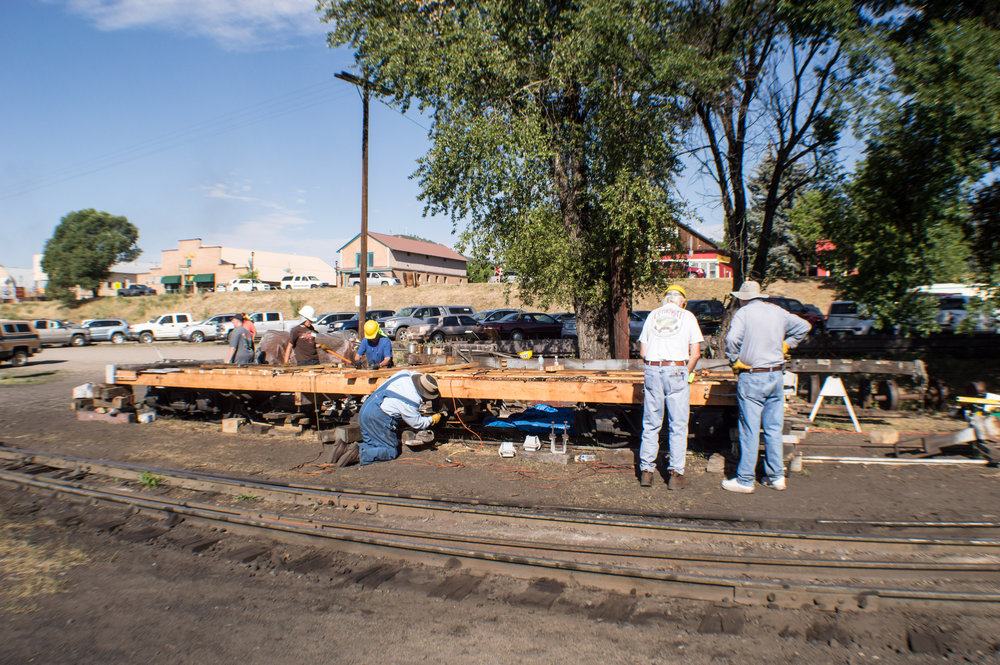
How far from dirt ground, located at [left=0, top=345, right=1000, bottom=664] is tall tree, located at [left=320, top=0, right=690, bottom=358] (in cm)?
733

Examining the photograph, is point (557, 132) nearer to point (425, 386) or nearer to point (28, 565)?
point (425, 386)

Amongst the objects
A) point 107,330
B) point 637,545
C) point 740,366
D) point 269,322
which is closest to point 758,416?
point 740,366

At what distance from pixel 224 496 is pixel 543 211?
29.1 feet

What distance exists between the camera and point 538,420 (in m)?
8.52

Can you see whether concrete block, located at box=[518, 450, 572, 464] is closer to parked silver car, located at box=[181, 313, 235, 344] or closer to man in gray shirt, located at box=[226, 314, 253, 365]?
man in gray shirt, located at box=[226, 314, 253, 365]

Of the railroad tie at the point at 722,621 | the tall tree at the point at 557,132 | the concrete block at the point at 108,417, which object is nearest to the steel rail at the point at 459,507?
the railroad tie at the point at 722,621

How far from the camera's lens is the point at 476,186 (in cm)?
1296

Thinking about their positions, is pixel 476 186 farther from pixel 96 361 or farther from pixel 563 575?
pixel 96 361

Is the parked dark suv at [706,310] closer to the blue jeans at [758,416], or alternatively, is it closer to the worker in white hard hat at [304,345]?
the worker in white hard hat at [304,345]

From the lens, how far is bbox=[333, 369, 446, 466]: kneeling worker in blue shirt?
7.26 meters

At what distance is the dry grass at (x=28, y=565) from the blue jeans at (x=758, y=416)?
5692mm

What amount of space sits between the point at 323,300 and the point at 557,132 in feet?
119

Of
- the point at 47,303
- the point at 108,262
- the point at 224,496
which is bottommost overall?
the point at 224,496

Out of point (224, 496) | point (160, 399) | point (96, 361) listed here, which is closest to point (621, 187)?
point (224, 496)
